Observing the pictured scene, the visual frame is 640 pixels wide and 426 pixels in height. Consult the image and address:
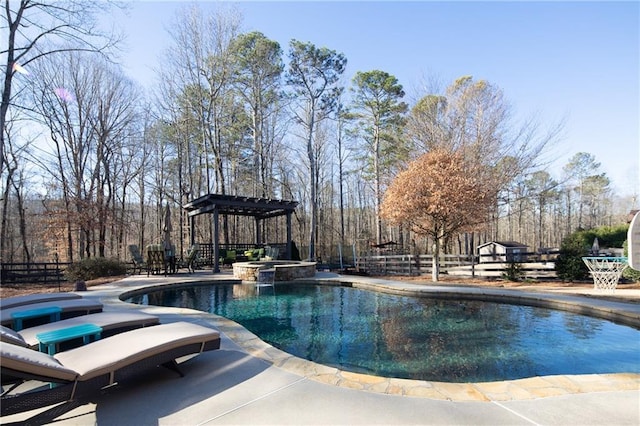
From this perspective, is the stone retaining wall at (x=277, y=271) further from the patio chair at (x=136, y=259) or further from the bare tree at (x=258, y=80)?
the bare tree at (x=258, y=80)

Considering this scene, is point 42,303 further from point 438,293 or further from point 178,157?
point 178,157

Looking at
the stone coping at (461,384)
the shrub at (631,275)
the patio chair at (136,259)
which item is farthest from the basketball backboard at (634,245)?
the patio chair at (136,259)

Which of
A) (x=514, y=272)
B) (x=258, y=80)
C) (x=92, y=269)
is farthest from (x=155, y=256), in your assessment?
(x=514, y=272)

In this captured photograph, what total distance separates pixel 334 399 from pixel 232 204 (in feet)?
40.1

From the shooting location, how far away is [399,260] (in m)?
14.4

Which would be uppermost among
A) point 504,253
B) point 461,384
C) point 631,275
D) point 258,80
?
point 258,80

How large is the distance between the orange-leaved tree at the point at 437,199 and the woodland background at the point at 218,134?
0.25 meters

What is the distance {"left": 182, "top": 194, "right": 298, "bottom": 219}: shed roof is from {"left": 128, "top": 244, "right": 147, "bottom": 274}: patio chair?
9.83 ft

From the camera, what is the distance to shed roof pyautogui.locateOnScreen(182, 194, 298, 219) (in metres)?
13.7

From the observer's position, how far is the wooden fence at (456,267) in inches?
406

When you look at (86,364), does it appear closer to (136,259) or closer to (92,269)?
(92,269)

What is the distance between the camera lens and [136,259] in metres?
12.8

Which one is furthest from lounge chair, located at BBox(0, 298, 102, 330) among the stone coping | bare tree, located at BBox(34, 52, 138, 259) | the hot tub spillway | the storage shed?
bare tree, located at BBox(34, 52, 138, 259)

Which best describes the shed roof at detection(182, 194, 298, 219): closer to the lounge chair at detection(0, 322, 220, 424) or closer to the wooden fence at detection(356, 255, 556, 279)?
the wooden fence at detection(356, 255, 556, 279)
